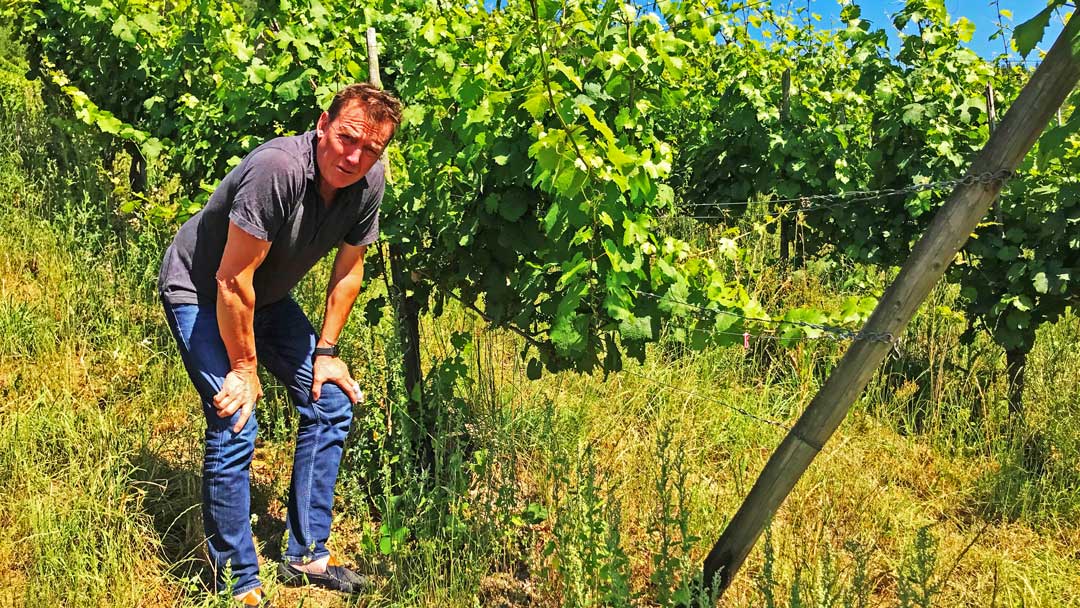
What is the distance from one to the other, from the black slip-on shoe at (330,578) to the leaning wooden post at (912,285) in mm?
1174

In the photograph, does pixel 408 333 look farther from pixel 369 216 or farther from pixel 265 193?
pixel 265 193

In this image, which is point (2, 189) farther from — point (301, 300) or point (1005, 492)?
point (1005, 492)

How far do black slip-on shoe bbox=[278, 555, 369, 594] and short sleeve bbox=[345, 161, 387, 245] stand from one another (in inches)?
43.1

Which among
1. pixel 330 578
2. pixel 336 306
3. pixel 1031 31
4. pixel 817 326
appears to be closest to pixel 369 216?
pixel 336 306

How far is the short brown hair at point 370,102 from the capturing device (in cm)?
243

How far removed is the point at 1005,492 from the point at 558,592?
2.03m

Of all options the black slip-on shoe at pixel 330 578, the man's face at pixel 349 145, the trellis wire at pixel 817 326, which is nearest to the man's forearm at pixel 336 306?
the man's face at pixel 349 145

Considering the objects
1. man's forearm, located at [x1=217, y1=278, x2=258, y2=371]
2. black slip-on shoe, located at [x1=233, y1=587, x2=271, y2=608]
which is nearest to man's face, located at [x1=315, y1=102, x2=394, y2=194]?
man's forearm, located at [x1=217, y1=278, x2=258, y2=371]

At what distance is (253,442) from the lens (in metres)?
2.57

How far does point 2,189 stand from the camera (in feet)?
17.4

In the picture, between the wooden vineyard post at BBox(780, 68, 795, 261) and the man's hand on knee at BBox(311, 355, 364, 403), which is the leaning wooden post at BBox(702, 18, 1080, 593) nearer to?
the man's hand on knee at BBox(311, 355, 364, 403)

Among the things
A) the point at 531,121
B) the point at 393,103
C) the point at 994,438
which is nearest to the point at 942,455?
the point at 994,438

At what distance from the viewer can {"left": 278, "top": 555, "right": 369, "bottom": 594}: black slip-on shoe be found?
2.80 meters

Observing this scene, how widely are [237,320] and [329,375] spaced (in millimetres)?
424
